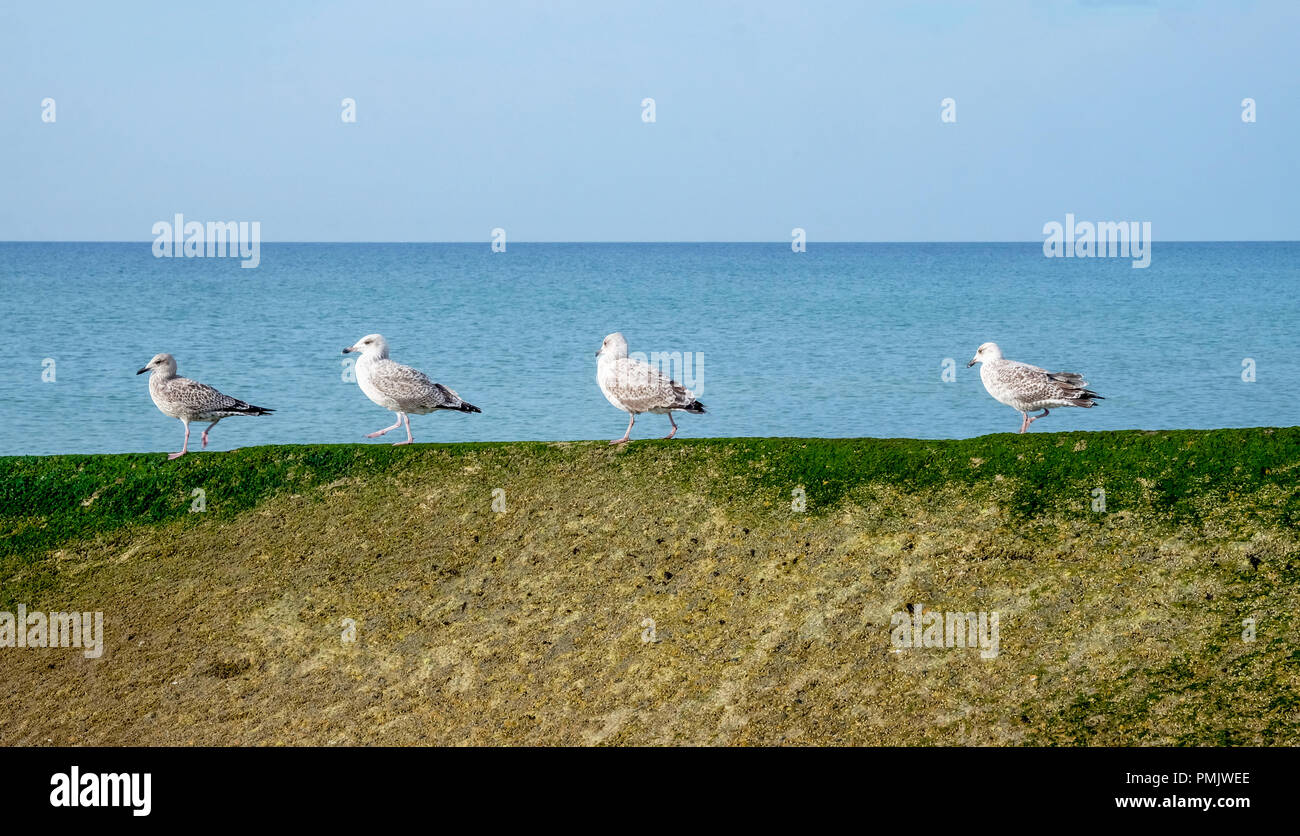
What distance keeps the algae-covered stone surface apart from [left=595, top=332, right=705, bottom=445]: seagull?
613mm

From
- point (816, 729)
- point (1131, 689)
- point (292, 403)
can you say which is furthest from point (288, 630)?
point (292, 403)

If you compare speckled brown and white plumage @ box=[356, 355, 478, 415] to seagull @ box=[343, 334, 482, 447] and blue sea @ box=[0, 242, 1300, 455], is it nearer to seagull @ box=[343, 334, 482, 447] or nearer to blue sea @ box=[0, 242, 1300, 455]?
seagull @ box=[343, 334, 482, 447]

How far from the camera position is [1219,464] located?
1420 cm

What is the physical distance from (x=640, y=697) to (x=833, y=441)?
17.0 ft

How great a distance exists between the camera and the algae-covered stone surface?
36.9 ft

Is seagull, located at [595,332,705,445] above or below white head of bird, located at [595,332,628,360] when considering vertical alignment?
below

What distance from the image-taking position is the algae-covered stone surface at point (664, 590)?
11242mm

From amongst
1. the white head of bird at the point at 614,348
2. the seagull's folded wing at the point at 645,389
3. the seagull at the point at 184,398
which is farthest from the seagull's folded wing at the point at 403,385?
the seagull's folded wing at the point at 645,389

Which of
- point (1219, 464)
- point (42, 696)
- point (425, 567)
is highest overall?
point (1219, 464)

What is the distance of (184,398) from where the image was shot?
16016mm

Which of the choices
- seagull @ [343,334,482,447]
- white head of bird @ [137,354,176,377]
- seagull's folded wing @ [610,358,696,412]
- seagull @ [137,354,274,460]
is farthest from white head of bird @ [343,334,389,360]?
seagull's folded wing @ [610,358,696,412]

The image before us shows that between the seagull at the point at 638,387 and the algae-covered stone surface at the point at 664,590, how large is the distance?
24.1 inches

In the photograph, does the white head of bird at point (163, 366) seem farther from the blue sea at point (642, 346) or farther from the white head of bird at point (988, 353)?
the white head of bird at point (988, 353)

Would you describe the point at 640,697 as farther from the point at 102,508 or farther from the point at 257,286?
the point at 257,286
